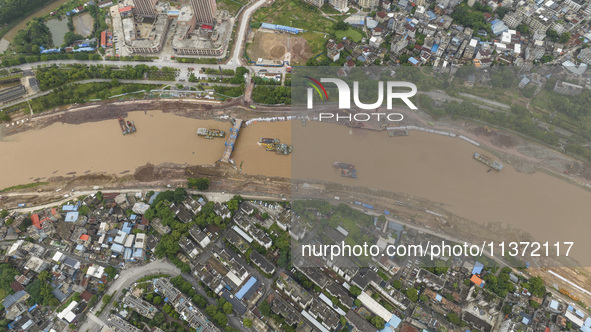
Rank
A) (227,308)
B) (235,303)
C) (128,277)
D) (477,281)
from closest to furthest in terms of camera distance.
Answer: (227,308) < (235,303) < (477,281) < (128,277)

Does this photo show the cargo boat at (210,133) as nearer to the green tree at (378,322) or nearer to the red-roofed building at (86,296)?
the red-roofed building at (86,296)

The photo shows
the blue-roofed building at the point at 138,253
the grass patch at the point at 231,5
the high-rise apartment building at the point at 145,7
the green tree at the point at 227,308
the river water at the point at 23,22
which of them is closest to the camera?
the green tree at the point at 227,308

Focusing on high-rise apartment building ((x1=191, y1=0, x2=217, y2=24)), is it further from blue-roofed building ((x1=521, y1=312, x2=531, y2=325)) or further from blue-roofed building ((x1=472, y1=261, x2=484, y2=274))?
blue-roofed building ((x1=521, y1=312, x2=531, y2=325))

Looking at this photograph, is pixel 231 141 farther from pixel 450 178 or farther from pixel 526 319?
pixel 526 319

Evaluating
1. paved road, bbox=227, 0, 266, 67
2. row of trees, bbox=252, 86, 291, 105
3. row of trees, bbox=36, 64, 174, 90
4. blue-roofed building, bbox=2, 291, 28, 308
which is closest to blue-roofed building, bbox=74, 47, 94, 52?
row of trees, bbox=36, 64, 174, 90

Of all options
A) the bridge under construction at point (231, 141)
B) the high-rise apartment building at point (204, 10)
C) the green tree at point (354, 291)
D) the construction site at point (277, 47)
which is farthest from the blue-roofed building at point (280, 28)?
the green tree at point (354, 291)

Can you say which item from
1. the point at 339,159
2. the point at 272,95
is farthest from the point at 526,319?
the point at 272,95

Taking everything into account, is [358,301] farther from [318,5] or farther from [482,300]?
[318,5]
